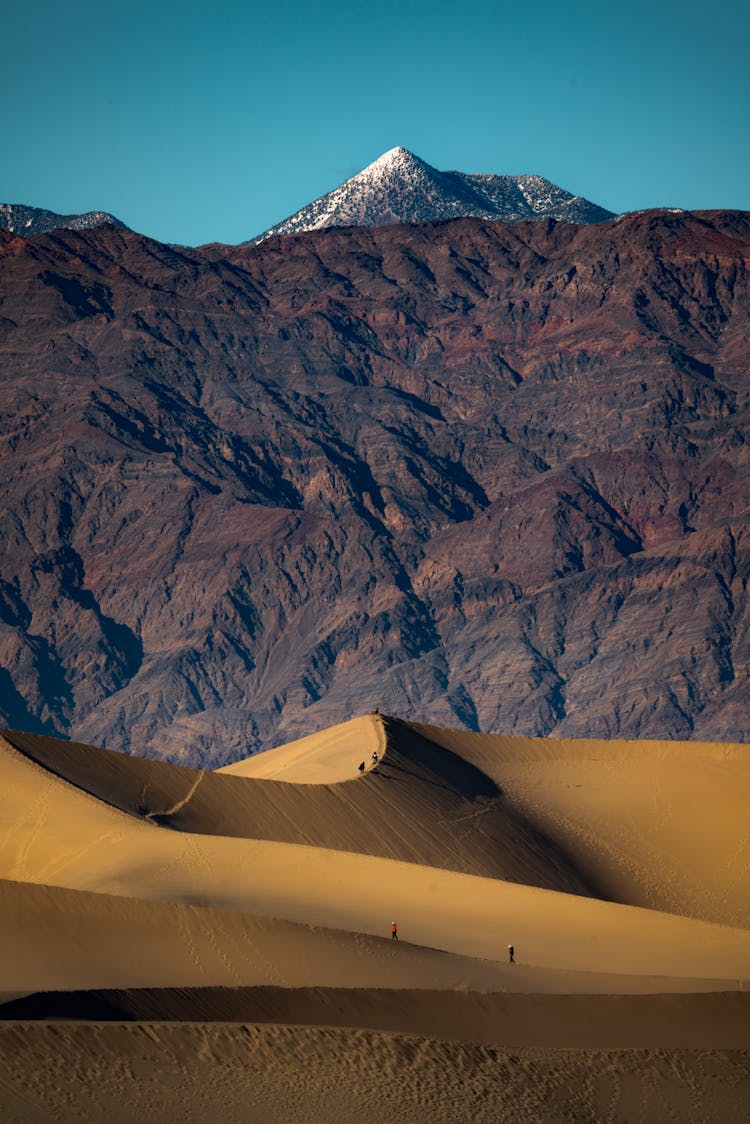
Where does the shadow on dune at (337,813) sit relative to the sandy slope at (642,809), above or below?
above

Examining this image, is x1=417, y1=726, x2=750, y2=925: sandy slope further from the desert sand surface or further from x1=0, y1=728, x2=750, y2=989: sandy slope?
x1=0, y1=728, x2=750, y2=989: sandy slope

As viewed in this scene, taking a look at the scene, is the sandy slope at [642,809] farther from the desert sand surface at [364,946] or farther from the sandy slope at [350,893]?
the sandy slope at [350,893]

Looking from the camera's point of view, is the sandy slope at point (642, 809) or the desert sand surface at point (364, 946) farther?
the sandy slope at point (642, 809)

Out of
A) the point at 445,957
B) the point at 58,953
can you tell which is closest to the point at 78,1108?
the point at 58,953

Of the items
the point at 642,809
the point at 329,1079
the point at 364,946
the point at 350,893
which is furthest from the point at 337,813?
the point at 329,1079

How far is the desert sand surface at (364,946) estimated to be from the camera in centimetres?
3281

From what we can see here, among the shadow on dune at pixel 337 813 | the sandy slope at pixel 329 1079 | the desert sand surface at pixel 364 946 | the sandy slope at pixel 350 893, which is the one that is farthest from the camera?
the shadow on dune at pixel 337 813

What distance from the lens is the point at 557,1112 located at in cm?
3441

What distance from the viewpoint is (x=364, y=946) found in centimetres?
4550

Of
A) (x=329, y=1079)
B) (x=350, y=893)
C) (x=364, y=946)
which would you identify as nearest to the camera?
(x=329, y=1079)

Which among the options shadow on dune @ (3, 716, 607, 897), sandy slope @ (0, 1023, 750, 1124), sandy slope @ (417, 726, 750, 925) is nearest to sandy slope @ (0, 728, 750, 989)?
shadow on dune @ (3, 716, 607, 897)

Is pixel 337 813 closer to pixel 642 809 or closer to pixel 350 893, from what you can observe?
pixel 642 809

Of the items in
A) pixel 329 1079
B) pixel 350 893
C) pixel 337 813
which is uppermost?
pixel 329 1079

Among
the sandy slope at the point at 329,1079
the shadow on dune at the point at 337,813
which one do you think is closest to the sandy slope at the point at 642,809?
the shadow on dune at the point at 337,813
